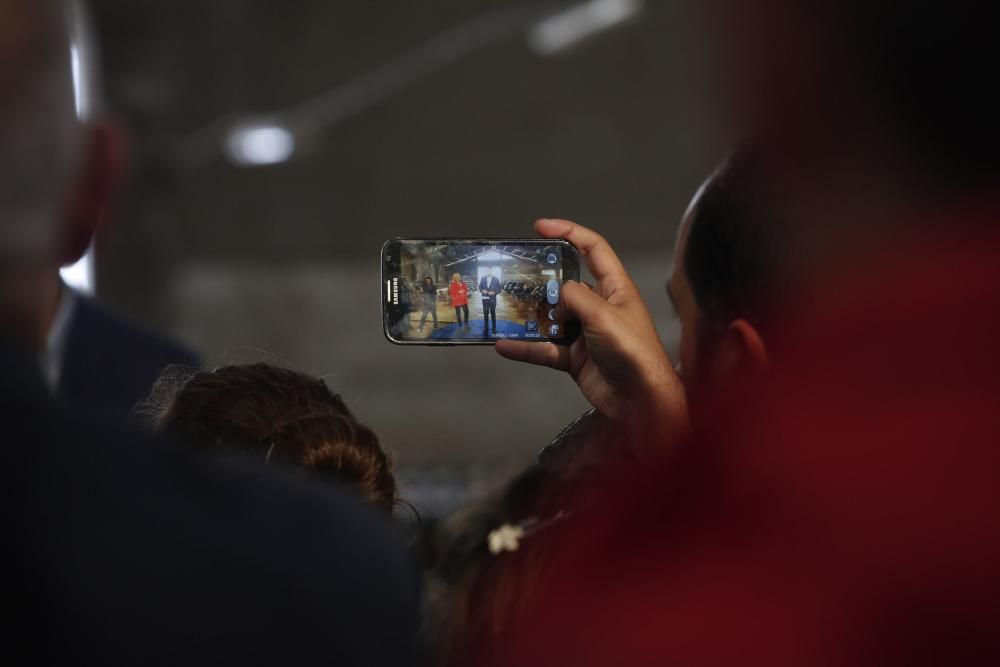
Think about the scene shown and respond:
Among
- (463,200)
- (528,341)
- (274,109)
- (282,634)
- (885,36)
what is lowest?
(282,634)

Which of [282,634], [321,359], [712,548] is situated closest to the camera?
[282,634]

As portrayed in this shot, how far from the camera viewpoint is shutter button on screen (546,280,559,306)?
1.17m

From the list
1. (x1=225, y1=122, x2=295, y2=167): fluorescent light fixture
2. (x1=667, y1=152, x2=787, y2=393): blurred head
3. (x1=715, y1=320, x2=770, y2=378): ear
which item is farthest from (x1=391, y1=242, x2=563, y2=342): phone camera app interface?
(x1=225, y1=122, x2=295, y2=167): fluorescent light fixture

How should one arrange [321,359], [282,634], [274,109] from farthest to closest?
[321,359] < [274,109] < [282,634]

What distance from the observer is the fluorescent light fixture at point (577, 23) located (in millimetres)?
6980

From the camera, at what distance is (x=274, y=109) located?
25.5ft

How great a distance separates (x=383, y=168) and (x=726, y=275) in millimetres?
7452

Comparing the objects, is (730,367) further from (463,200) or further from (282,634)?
(463,200)

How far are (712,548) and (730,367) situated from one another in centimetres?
16

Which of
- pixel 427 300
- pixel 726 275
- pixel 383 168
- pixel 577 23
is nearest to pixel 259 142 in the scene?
pixel 383 168

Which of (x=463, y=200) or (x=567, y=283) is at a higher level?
(x=463, y=200)

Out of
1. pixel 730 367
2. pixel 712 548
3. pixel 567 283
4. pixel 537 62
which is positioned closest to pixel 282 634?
pixel 712 548

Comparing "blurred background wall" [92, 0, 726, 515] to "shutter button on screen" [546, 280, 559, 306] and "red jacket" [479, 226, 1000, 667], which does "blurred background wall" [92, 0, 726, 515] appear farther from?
"red jacket" [479, 226, 1000, 667]

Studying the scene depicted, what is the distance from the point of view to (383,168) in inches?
319
